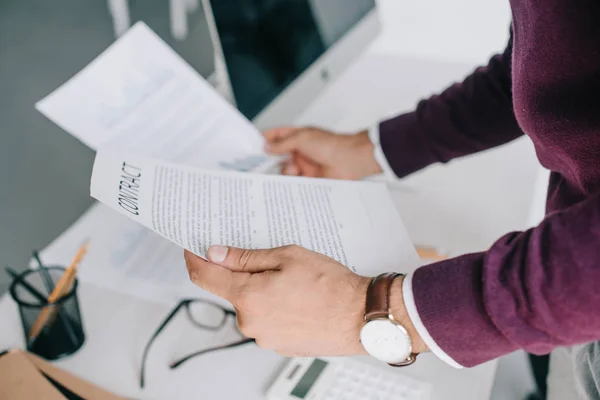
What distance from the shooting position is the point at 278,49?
2.93 ft

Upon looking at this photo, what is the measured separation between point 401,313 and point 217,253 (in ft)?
0.56

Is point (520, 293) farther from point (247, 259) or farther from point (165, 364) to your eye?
point (165, 364)

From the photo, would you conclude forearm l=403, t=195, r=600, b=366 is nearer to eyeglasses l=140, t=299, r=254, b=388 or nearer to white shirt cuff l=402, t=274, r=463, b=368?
white shirt cuff l=402, t=274, r=463, b=368

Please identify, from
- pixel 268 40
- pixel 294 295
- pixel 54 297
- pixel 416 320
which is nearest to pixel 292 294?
pixel 294 295

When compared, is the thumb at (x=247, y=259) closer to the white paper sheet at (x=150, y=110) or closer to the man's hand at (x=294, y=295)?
the man's hand at (x=294, y=295)

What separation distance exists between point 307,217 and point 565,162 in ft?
0.87

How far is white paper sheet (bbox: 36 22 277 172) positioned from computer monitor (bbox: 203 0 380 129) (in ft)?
0.18

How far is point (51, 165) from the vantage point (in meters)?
0.92

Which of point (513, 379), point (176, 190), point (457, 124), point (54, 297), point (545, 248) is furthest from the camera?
point (513, 379)

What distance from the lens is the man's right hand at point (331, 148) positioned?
85cm

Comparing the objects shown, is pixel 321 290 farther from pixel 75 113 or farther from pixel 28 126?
pixel 28 126

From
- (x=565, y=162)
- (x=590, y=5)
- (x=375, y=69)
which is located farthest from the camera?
(x=375, y=69)

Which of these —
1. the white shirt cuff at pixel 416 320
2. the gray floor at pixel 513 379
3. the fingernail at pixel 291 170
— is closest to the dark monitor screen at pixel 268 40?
the fingernail at pixel 291 170

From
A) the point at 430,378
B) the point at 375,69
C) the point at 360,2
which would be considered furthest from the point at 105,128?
the point at 375,69
